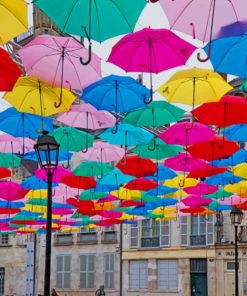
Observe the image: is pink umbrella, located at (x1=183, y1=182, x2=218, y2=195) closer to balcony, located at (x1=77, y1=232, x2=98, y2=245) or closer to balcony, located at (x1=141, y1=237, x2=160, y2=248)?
balcony, located at (x1=141, y1=237, x2=160, y2=248)

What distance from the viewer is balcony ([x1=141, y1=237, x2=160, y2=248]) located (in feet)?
109

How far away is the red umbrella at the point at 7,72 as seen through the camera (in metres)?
8.98

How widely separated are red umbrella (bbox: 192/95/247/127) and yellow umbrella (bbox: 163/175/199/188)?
23.0ft

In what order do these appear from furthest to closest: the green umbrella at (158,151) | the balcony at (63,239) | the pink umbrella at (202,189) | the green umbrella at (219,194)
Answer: the balcony at (63,239), the green umbrella at (219,194), the pink umbrella at (202,189), the green umbrella at (158,151)

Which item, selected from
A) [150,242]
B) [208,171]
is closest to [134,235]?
[150,242]

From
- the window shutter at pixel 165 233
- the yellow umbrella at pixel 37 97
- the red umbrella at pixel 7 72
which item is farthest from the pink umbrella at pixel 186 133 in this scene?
the window shutter at pixel 165 233

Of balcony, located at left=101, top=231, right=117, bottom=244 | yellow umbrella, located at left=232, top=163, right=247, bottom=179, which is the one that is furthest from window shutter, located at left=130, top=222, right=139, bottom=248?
yellow umbrella, located at left=232, top=163, right=247, bottom=179

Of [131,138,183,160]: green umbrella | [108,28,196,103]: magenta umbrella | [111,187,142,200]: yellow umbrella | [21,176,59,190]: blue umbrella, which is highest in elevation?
[108,28,196,103]: magenta umbrella

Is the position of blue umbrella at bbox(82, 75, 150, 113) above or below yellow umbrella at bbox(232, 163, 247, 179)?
above

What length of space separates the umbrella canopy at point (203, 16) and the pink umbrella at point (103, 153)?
8017 mm

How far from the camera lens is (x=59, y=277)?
120 feet

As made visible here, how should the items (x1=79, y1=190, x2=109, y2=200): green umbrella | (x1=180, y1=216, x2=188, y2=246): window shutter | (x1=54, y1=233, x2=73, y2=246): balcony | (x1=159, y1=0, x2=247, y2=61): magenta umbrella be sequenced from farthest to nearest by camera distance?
1. (x1=54, y1=233, x2=73, y2=246): balcony
2. (x1=180, y1=216, x2=188, y2=246): window shutter
3. (x1=79, y1=190, x2=109, y2=200): green umbrella
4. (x1=159, y1=0, x2=247, y2=61): magenta umbrella

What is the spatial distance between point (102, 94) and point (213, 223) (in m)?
21.3

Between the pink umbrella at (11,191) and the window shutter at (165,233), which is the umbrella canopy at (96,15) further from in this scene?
the window shutter at (165,233)
